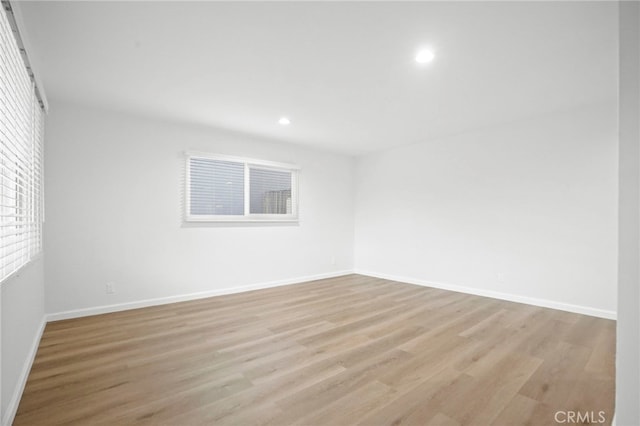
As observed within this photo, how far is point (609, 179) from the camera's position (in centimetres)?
355

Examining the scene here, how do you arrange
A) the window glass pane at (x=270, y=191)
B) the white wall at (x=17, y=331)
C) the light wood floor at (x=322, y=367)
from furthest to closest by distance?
1. the window glass pane at (x=270, y=191)
2. the light wood floor at (x=322, y=367)
3. the white wall at (x=17, y=331)

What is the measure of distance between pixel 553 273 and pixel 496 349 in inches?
75.8

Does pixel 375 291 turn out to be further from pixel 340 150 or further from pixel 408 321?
pixel 340 150

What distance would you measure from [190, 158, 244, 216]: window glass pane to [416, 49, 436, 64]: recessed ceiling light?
318cm

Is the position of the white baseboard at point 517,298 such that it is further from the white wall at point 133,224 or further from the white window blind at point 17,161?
the white window blind at point 17,161

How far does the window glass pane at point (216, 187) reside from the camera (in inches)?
177

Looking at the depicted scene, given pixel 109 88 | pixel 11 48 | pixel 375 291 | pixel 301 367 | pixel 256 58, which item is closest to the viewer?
pixel 11 48

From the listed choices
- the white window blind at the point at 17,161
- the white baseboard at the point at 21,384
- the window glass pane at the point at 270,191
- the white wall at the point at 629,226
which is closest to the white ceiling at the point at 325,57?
the white window blind at the point at 17,161

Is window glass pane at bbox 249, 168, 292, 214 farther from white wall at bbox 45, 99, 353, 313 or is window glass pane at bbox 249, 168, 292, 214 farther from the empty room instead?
white wall at bbox 45, 99, 353, 313

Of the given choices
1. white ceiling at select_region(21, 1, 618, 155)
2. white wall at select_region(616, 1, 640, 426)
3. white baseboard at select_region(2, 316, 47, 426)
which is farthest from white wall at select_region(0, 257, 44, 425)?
white wall at select_region(616, 1, 640, 426)

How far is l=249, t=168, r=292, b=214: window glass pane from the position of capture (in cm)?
512

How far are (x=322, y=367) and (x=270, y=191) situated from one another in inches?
136

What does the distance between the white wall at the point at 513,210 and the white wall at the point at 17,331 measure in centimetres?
490

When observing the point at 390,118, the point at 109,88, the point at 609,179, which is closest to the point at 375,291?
the point at 390,118
